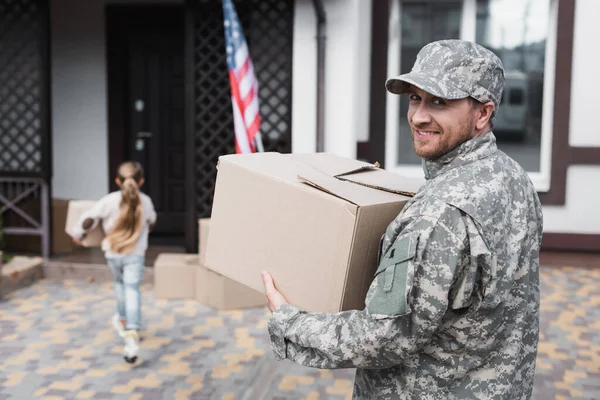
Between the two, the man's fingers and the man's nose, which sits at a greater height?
the man's nose

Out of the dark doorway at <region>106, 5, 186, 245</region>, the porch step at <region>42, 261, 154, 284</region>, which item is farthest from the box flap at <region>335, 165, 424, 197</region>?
the dark doorway at <region>106, 5, 186, 245</region>

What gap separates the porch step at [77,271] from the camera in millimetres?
7449

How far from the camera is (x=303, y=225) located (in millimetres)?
1955

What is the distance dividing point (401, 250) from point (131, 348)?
12.4 ft

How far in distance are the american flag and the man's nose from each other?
13.3 ft

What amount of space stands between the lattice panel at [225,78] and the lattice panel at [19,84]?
1707 millimetres

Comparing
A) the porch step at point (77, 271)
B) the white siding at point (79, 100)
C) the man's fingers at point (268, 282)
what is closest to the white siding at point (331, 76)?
the porch step at point (77, 271)

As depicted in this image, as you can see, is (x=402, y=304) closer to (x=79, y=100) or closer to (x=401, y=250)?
(x=401, y=250)

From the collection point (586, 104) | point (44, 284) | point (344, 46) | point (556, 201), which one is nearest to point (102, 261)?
point (44, 284)

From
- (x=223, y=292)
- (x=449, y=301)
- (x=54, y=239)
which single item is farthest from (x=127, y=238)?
(x=449, y=301)

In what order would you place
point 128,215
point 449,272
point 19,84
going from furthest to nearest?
point 19,84 < point 128,215 < point 449,272

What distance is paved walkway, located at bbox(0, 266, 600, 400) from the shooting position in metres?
4.63

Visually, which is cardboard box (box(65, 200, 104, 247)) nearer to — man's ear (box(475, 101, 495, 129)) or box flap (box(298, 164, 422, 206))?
box flap (box(298, 164, 422, 206))

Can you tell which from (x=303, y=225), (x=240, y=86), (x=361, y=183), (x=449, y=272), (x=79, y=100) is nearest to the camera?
(x=449, y=272)
